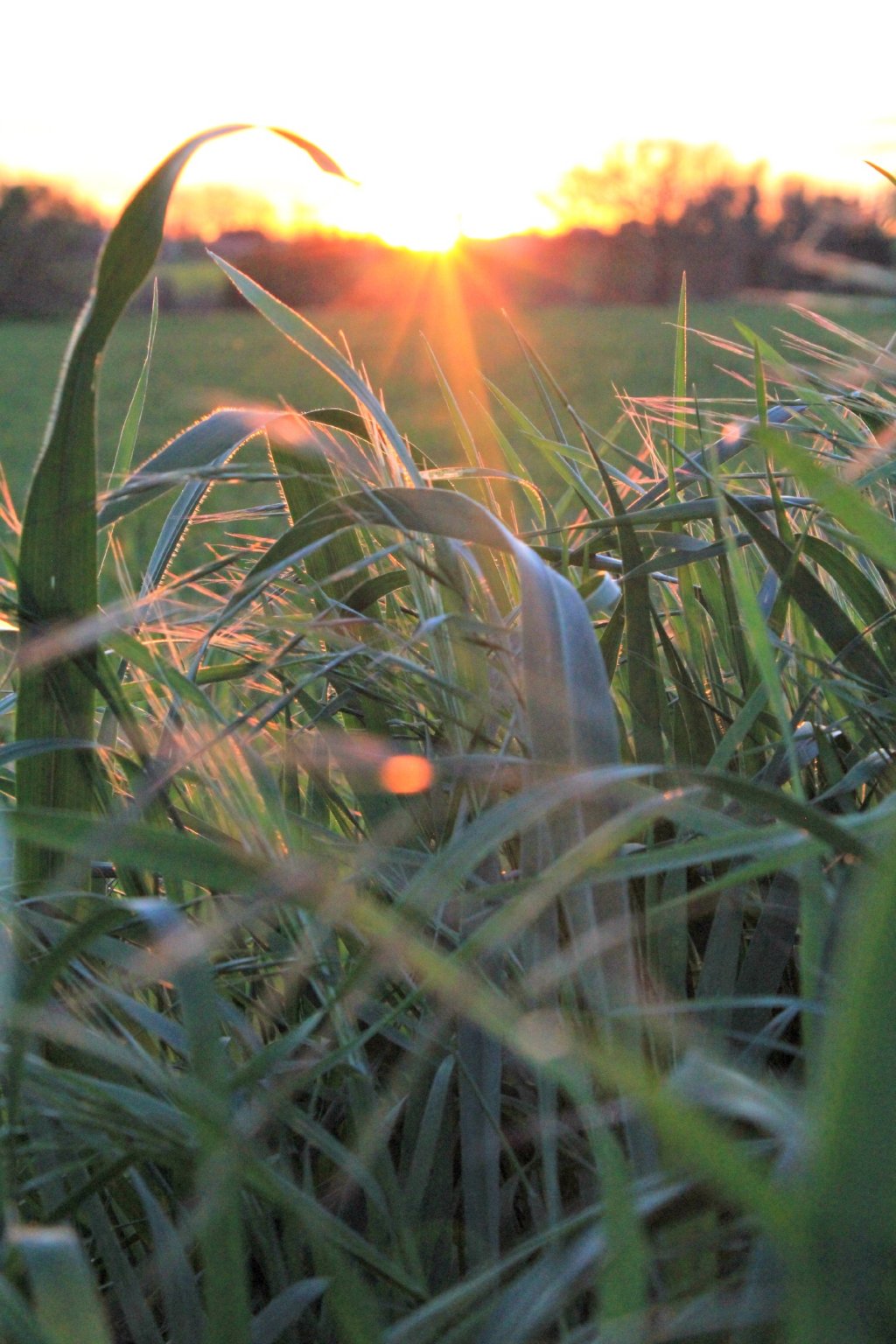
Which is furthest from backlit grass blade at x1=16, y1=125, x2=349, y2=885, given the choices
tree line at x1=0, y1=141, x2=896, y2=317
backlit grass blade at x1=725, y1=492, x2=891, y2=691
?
tree line at x1=0, y1=141, x2=896, y2=317

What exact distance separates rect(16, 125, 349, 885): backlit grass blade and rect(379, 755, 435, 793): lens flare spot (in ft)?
0.44

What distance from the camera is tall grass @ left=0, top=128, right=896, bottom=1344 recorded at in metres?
0.29

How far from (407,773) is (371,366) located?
41.5 feet

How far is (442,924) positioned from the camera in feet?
1.48

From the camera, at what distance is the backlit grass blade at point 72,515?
397 mm

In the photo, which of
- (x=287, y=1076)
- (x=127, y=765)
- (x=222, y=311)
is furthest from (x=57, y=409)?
(x=222, y=311)

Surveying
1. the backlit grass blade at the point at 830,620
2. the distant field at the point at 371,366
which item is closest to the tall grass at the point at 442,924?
the backlit grass blade at the point at 830,620

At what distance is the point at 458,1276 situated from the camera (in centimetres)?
43

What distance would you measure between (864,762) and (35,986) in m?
0.33

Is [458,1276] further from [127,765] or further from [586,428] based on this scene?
[586,428]

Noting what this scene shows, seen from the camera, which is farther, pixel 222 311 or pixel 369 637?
pixel 222 311

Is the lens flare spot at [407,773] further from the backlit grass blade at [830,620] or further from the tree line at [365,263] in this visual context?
the tree line at [365,263]

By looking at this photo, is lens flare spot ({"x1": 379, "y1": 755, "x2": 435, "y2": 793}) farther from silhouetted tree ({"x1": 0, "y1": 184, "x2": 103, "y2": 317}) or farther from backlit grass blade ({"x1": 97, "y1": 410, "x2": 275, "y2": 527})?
silhouetted tree ({"x1": 0, "y1": 184, "x2": 103, "y2": 317})

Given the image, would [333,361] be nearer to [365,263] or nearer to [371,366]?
[371,366]
